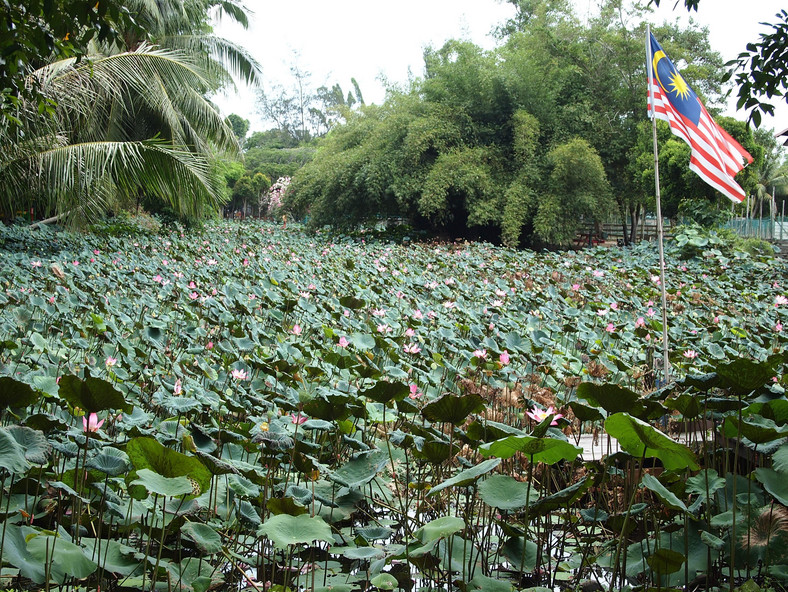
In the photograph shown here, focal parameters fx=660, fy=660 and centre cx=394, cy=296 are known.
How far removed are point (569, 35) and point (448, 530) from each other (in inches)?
682

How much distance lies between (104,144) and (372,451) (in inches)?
295

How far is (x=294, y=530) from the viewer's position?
4.29 ft

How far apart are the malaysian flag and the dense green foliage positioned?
9.49 m

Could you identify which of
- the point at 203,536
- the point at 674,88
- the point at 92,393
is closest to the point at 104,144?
the point at 674,88

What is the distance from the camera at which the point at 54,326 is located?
3.71 meters

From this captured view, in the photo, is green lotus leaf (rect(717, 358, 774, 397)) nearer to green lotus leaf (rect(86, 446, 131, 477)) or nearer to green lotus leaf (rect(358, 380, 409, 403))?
green lotus leaf (rect(358, 380, 409, 403))

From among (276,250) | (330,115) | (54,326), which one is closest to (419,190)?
(276,250)

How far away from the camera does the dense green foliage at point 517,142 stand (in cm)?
1412

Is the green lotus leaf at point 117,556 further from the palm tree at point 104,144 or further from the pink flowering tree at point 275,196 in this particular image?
the pink flowering tree at point 275,196

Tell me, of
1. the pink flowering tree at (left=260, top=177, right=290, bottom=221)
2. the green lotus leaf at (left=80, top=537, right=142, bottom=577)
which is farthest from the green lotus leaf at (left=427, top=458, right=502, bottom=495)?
the pink flowering tree at (left=260, top=177, right=290, bottom=221)

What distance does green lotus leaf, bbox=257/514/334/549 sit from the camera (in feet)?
4.12

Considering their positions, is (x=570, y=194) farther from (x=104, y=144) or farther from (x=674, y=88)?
(x=674, y=88)

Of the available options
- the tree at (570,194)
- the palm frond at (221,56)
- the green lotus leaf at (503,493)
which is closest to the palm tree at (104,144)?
the palm frond at (221,56)

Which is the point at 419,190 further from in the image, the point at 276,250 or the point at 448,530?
the point at 448,530
